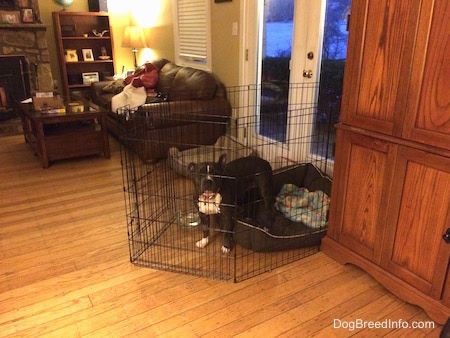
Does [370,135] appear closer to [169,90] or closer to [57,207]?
[57,207]

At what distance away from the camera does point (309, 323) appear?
1.76m

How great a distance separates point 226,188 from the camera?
221 centimetres

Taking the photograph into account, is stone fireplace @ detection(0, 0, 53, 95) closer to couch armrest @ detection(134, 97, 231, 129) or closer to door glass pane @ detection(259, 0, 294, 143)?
couch armrest @ detection(134, 97, 231, 129)

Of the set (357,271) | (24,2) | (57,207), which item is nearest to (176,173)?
(57,207)

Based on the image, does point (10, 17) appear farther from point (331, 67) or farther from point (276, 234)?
point (276, 234)

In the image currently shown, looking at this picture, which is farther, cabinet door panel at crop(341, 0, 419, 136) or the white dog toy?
the white dog toy

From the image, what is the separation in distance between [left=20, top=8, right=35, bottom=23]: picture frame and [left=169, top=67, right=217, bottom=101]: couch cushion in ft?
8.34

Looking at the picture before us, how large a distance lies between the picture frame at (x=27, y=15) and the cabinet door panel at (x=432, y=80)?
Answer: 5.18 m

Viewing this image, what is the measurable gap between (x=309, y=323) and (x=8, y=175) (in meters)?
3.11

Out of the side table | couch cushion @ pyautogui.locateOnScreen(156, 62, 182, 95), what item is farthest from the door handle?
the side table

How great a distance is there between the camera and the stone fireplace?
5043 mm

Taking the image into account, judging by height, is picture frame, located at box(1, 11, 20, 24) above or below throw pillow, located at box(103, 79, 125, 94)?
above

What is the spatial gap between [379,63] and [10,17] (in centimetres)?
506

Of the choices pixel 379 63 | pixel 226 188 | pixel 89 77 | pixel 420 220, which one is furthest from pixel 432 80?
pixel 89 77
